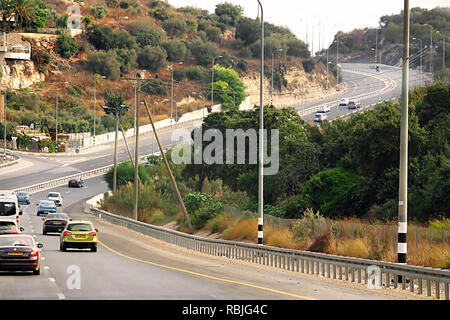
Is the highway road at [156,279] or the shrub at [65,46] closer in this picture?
the highway road at [156,279]

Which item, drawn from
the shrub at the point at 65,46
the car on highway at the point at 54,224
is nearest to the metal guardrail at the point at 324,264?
the car on highway at the point at 54,224

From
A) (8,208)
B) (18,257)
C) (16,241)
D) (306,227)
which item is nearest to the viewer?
(18,257)

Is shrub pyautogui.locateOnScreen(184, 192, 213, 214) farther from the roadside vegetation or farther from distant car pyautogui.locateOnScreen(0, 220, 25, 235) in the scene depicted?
distant car pyautogui.locateOnScreen(0, 220, 25, 235)

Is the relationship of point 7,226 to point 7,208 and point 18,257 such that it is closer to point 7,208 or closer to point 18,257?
point 7,208

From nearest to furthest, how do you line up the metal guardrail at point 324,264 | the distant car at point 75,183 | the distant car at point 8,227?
the metal guardrail at point 324,264 → the distant car at point 8,227 → the distant car at point 75,183

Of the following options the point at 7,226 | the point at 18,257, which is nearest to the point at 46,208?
the point at 7,226

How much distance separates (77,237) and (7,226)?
3.18 metres

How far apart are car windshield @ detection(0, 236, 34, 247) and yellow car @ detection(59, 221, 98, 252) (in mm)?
12607

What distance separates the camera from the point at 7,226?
42.4 meters

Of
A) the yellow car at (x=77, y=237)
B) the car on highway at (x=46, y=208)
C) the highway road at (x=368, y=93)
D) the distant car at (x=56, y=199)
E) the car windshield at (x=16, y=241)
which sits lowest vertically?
the distant car at (x=56, y=199)

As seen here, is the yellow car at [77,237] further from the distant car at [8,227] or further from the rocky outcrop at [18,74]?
the rocky outcrop at [18,74]

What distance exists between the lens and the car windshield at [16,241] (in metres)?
29.6

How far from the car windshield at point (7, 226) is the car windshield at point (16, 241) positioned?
12119mm
